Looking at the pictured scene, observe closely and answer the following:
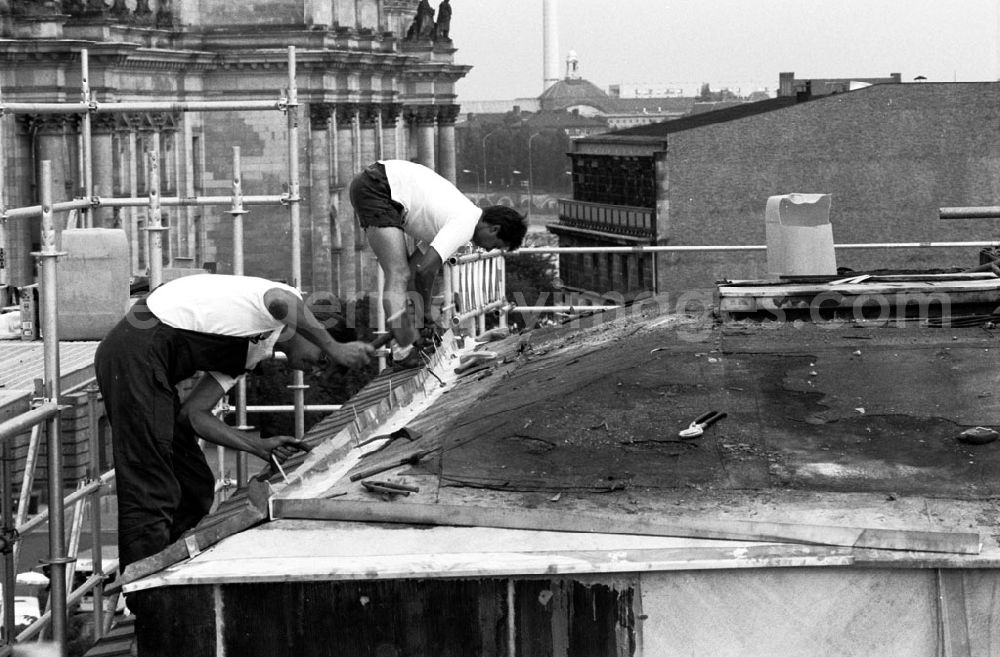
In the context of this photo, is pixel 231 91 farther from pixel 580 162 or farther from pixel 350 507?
pixel 350 507

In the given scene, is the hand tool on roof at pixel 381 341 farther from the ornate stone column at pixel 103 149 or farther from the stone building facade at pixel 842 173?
the stone building facade at pixel 842 173

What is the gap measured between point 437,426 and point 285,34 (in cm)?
6972

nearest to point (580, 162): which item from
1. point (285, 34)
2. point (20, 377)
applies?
point (285, 34)

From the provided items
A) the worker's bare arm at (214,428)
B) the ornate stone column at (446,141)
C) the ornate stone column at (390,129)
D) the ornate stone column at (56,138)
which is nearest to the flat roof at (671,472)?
the worker's bare arm at (214,428)

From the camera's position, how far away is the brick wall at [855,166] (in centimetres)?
6269

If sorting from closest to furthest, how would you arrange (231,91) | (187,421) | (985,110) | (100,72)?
(187,421)
(100,72)
(985,110)
(231,91)

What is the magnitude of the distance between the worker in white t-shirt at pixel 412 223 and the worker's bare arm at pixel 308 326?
894 millimetres

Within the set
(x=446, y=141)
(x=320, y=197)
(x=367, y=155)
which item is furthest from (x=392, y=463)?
(x=446, y=141)

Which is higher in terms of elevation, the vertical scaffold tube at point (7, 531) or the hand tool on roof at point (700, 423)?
the hand tool on roof at point (700, 423)

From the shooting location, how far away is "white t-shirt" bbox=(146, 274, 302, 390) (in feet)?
28.0

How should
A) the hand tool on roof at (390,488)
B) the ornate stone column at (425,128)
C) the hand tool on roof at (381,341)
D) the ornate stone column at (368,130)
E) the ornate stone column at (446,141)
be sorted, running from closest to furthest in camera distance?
the hand tool on roof at (390,488), the hand tool on roof at (381,341), the ornate stone column at (368,130), the ornate stone column at (425,128), the ornate stone column at (446,141)

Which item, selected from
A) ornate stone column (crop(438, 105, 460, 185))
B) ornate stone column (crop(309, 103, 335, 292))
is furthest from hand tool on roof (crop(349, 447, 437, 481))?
ornate stone column (crop(438, 105, 460, 185))

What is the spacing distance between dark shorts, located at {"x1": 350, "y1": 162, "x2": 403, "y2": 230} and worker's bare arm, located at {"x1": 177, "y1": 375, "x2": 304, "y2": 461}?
1.55 meters

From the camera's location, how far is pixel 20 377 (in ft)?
33.3
